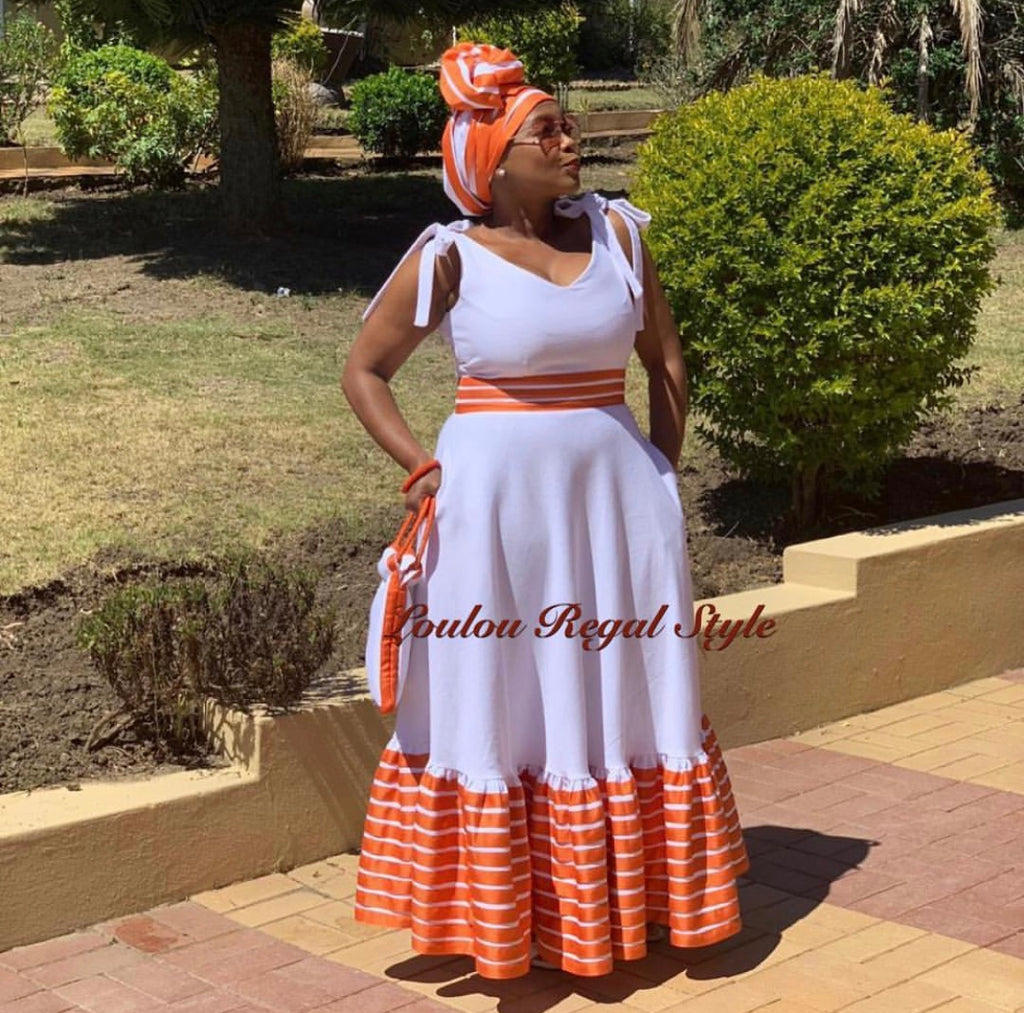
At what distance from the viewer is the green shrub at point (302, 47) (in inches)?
830

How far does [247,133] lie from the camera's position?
13258 mm

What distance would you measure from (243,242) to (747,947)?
9.31 meters

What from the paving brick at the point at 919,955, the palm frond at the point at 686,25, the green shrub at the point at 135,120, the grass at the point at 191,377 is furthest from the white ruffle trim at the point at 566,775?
the palm frond at the point at 686,25

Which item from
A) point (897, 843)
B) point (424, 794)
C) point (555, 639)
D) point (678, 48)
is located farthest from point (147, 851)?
point (678, 48)

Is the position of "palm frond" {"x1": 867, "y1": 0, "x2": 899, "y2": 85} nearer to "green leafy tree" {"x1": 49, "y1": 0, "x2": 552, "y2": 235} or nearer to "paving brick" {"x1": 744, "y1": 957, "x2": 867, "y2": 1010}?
"green leafy tree" {"x1": 49, "y1": 0, "x2": 552, "y2": 235}

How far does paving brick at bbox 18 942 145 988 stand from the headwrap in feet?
6.86

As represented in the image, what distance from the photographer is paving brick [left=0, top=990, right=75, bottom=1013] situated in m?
4.41

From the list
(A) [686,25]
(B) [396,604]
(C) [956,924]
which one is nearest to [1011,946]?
(C) [956,924]

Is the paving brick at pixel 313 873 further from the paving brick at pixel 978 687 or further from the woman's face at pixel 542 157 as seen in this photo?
the paving brick at pixel 978 687

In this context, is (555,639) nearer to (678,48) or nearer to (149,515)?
(149,515)

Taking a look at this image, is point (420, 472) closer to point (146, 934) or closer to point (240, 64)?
point (146, 934)

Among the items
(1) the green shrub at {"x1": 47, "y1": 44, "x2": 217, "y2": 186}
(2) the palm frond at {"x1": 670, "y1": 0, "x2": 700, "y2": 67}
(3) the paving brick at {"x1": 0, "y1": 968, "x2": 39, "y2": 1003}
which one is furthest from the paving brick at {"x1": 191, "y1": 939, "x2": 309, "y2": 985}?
(2) the palm frond at {"x1": 670, "y1": 0, "x2": 700, "y2": 67}

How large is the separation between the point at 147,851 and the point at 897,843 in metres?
2.22

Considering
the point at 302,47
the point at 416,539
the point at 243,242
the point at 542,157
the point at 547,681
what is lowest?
the point at 547,681
